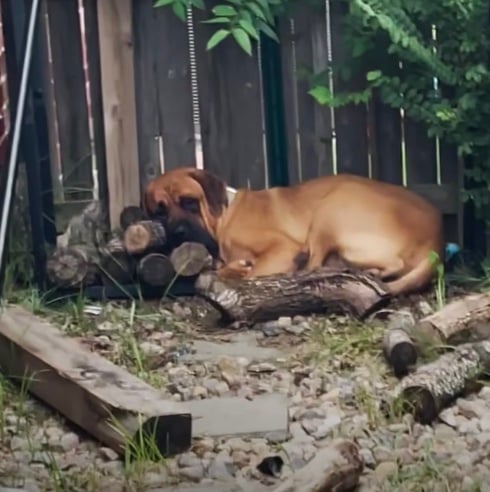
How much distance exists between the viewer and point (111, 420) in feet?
9.29

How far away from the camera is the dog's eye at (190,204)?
4250 millimetres

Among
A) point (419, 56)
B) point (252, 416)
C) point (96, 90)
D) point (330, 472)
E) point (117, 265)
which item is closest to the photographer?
point (330, 472)

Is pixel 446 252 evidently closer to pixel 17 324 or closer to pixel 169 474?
pixel 17 324

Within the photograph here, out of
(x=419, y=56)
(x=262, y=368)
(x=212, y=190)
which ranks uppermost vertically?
(x=419, y=56)

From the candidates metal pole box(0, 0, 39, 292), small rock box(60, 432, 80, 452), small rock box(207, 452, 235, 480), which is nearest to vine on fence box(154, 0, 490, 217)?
metal pole box(0, 0, 39, 292)

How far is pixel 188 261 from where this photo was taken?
4.24m

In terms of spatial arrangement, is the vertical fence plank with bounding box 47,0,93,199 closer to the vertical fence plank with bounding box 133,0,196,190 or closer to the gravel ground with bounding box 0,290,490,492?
the vertical fence plank with bounding box 133,0,196,190

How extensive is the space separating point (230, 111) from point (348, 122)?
0.42 metres

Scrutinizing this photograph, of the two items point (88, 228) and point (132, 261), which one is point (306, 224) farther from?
point (88, 228)

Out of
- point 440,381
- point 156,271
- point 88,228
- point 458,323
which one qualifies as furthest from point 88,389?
point 88,228

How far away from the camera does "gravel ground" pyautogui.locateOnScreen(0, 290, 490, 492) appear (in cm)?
263

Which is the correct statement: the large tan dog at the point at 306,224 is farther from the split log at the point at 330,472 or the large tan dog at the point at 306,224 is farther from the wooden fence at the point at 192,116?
the split log at the point at 330,472

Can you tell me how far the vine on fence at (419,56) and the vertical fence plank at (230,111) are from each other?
0.09 meters

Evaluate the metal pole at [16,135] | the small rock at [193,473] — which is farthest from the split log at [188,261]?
the small rock at [193,473]
